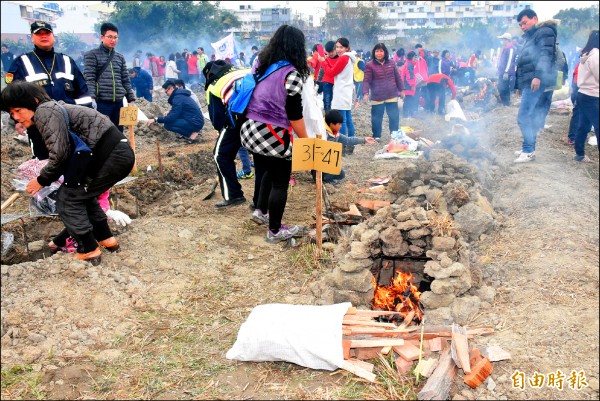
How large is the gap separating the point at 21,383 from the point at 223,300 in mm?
1578

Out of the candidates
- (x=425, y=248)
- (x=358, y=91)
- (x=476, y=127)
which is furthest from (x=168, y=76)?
(x=425, y=248)

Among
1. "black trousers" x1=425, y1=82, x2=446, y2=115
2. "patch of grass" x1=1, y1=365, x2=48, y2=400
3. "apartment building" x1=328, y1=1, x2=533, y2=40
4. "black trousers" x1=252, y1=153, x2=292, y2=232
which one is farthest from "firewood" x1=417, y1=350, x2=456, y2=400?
"apartment building" x1=328, y1=1, x2=533, y2=40

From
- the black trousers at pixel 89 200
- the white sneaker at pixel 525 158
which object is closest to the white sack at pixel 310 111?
the black trousers at pixel 89 200

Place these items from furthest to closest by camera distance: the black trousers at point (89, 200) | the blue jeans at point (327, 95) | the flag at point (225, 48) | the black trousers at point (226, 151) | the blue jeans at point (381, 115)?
1. the flag at point (225, 48)
2. the blue jeans at point (327, 95)
3. the blue jeans at point (381, 115)
4. the black trousers at point (226, 151)
5. the black trousers at point (89, 200)

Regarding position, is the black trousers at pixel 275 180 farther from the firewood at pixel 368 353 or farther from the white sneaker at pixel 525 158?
the white sneaker at pixel 525 158

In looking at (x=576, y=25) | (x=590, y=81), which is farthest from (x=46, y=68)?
(x=576, y=25)

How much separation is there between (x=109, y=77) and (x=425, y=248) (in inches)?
210

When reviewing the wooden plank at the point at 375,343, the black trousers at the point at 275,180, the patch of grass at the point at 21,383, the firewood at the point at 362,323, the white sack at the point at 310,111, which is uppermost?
the white sack at the point at 310,111

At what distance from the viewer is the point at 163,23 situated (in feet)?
135

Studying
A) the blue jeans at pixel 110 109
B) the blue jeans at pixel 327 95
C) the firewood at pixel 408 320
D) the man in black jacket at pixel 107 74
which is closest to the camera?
the firewood at pixel 408 320

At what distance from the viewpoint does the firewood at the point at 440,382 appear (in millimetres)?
2684

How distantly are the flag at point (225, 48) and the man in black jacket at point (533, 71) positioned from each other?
10.9 m

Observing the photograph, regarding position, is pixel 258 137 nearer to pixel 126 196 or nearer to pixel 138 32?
pixel 126 196

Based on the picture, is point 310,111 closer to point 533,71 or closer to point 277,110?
point 277,110
